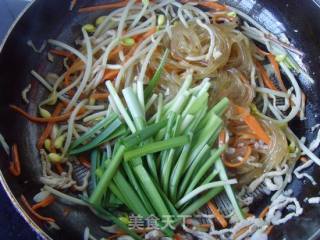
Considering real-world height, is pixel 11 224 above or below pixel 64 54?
below

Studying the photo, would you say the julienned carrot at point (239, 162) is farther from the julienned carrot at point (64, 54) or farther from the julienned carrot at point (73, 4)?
the julienned carrot at point (73, 4)

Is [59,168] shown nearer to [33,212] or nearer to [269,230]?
[33,212]

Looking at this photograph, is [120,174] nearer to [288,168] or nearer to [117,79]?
[117,79]

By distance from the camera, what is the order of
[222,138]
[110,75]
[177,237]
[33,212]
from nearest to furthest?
1. [33,212]
2. [177,237]
3. [222,138]
4. [110,75]

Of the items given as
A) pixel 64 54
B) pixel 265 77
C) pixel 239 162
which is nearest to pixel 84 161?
pixel 64 54

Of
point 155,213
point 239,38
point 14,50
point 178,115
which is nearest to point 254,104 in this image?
point 239,38

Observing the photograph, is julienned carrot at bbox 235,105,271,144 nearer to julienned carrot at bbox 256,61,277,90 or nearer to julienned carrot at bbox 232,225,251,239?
julienned carrot at bbox 256,61,277,90
